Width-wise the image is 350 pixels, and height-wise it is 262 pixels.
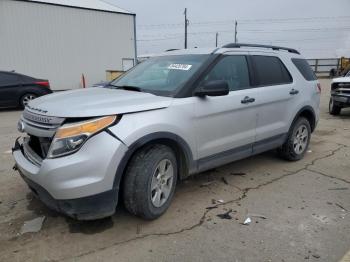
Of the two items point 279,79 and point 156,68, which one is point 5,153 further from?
point 279,79

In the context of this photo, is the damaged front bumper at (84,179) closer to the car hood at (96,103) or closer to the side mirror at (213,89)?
the car hood at (96,103)

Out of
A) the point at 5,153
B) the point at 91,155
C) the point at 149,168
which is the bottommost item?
the point at 5,153

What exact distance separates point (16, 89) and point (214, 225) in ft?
35.0

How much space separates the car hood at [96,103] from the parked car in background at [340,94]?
8289 millimetres

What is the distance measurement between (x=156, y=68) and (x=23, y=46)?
1767 centimetres

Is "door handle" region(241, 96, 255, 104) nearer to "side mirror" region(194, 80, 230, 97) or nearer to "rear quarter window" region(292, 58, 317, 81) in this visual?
"side mirror" region(194, 80, 230, 97)

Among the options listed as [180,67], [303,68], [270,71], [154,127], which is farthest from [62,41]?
[154,127]

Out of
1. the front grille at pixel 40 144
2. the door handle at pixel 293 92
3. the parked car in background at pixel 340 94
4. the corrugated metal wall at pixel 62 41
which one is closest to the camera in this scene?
the front grille at pixel 40 144

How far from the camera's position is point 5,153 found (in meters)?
6.13

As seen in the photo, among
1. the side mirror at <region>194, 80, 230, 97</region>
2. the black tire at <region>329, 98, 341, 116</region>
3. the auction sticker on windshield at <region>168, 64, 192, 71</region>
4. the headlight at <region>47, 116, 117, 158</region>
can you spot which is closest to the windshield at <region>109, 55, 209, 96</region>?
the auction sticker on windshield at <region>168, 64, 192, 71</region>

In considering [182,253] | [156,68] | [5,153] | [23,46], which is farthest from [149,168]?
[23,46]

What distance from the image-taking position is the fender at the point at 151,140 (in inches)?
124

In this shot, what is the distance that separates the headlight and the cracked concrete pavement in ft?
2.90

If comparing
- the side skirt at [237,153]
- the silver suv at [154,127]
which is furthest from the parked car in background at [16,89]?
the side skirt at [237,153]
